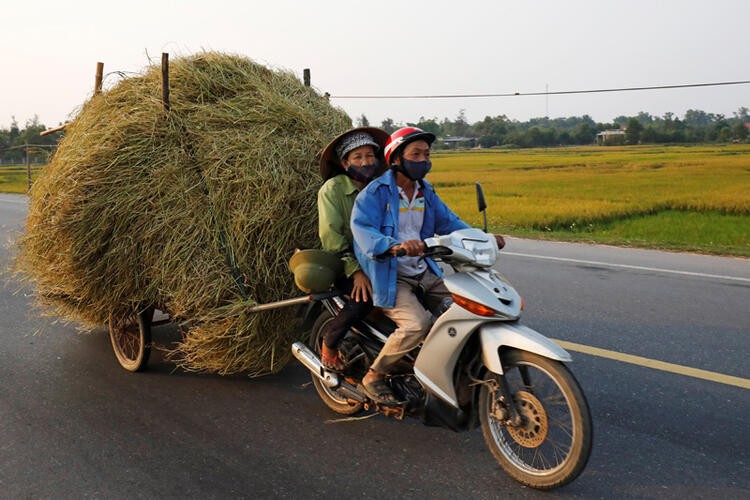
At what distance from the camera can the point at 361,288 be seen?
3273mm

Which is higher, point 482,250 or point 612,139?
point 612,139

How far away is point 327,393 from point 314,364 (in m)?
0.23

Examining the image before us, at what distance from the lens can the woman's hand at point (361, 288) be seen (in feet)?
10.7

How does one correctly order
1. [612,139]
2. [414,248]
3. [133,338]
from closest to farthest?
[414,248]
[133,338]
[612,139]

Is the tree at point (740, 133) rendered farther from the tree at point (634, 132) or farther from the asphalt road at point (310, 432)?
the asphalt road at point (310, 432)

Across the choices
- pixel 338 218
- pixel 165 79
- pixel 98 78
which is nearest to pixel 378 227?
pixel 338 218

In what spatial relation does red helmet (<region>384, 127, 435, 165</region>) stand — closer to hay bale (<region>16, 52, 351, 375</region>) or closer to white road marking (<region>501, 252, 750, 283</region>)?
hay bale (<region>16, 52, 351, 375</region>)

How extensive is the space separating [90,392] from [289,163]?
181 cm

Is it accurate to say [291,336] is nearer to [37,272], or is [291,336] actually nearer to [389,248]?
[389,248]

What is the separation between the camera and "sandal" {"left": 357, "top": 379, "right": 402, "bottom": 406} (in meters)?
3.23

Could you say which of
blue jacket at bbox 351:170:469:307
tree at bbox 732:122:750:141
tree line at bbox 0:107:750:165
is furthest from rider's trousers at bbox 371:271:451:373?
tree at bbox 732:122:750:141

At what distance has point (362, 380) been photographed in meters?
3.38

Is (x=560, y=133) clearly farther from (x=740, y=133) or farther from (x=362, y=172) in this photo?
(x=362, y=172)

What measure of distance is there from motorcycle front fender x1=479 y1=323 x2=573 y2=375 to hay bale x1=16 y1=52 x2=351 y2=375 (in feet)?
4.46
